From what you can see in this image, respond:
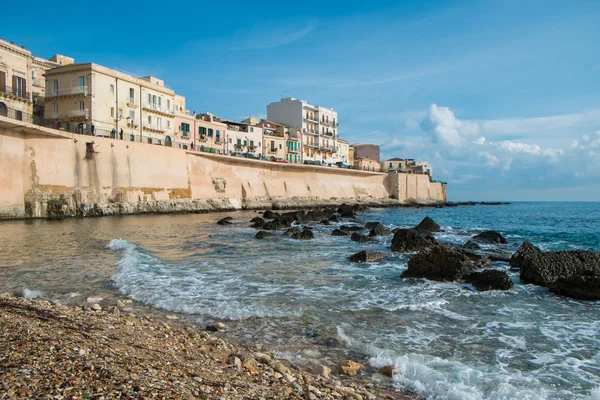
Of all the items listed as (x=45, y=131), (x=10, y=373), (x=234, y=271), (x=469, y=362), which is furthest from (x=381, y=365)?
(x=45, y=131)

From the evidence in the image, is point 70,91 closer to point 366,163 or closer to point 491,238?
point 491,238

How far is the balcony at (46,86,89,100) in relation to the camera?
39.4m

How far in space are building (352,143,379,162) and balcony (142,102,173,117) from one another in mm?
61839

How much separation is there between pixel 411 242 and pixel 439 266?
568cm

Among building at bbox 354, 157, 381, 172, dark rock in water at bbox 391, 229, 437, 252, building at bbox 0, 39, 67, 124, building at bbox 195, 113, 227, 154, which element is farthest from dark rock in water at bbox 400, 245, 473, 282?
building at bbox 354, 157, 381, 172

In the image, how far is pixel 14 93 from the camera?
118 ft

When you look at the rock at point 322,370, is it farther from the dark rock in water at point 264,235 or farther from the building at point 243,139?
the building at point 243,139

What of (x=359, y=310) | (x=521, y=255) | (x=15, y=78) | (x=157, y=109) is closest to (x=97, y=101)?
(x=15, y=78)

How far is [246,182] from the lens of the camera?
168 feet

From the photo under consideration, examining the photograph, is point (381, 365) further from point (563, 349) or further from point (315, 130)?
point (315, 130)

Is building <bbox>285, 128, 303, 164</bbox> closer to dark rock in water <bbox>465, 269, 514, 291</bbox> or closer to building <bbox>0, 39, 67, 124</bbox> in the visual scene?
building <bbox>0, 39, 67, 124</bbox>

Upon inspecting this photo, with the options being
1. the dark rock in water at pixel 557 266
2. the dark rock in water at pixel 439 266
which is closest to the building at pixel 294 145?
the dark rock in water at pixel 439 266

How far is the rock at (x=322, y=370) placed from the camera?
5.11m

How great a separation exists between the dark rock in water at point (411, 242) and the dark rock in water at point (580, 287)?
23.2 ft
